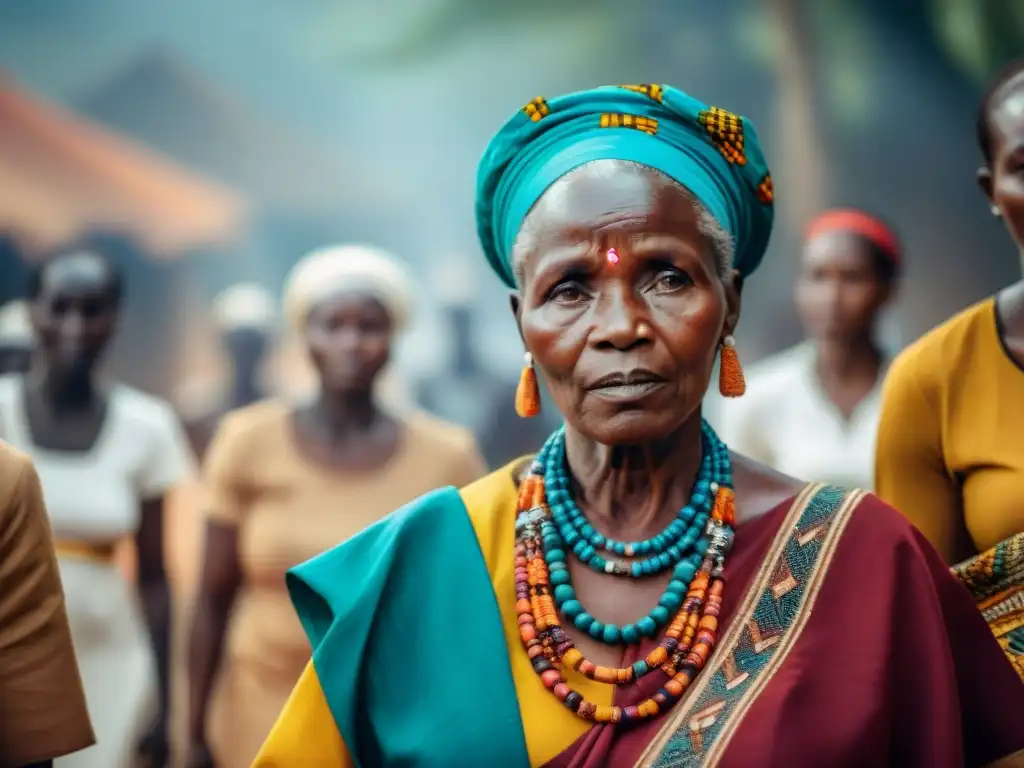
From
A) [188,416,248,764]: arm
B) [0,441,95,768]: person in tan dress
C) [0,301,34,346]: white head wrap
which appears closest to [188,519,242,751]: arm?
[188,416,248,764]: arm

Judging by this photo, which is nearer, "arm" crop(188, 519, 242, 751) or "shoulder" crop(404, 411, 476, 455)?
"arm" crop(188, 519, 242, 751)

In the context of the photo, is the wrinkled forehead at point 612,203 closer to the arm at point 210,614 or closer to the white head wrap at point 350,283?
the arm at point 210,614

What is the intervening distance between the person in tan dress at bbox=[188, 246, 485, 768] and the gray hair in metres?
2.53

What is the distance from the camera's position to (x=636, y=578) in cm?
225

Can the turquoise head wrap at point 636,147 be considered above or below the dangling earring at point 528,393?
above

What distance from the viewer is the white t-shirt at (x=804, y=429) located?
530 centimetres

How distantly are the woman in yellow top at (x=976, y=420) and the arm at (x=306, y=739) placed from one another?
4.20ft

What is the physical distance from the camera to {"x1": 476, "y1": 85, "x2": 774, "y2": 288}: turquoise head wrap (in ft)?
7.35

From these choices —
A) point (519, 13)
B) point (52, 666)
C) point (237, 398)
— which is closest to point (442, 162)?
point (519, 13)

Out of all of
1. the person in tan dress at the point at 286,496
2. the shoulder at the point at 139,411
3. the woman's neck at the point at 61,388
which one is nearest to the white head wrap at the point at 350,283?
the person in tan dress at the point at 286,496

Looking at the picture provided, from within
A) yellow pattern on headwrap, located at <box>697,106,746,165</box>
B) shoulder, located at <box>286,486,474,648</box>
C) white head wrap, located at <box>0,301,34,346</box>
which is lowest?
shoulder, located at <box>286,486,474,648</box>

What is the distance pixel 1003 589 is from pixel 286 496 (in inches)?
110

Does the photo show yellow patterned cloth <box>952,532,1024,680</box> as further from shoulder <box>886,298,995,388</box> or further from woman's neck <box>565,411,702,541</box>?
woman's neck <box>565,411,702,541</box>

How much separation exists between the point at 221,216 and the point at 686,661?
8282 millimetres
